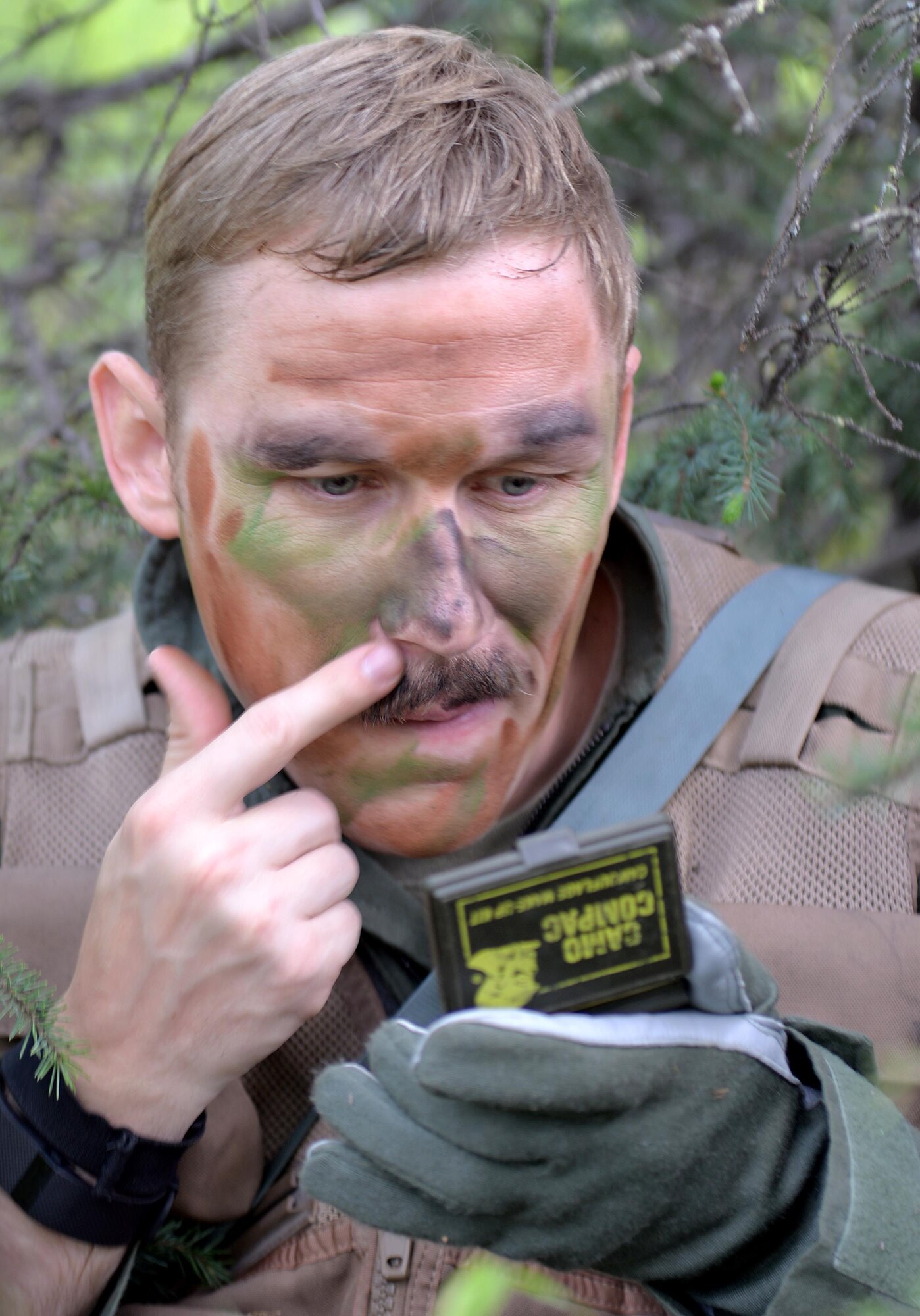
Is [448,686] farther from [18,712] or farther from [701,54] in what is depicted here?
[701,54]

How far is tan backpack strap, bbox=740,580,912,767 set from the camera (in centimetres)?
220

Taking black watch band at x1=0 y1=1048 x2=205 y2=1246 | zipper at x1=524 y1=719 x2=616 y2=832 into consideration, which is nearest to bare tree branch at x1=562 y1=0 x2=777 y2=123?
zipper at x1=524 y1=719 x2=616 y2=832

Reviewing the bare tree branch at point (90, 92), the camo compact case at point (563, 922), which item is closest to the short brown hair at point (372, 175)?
the camo compact case at point (563, 922)

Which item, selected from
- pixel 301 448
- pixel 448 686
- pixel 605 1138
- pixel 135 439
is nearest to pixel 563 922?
pixel 605 1138

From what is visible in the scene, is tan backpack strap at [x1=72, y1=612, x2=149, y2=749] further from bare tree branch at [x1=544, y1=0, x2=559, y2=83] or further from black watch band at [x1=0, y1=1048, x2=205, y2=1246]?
bare tree branch at [x1=544, y1=0, x2=559, y2=83]

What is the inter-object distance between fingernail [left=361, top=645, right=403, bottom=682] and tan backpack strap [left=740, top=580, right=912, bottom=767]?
0.75 m

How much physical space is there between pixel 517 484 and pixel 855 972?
966mm

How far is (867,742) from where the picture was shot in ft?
7.09

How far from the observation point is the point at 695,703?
2.29 m

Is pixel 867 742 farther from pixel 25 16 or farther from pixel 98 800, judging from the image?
pixel 25 16

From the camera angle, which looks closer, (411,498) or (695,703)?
(411,498)

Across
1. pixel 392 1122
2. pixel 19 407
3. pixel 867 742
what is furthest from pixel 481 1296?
pixel 19 407

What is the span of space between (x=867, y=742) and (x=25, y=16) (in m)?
3.31

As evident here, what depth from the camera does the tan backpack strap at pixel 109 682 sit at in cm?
240
